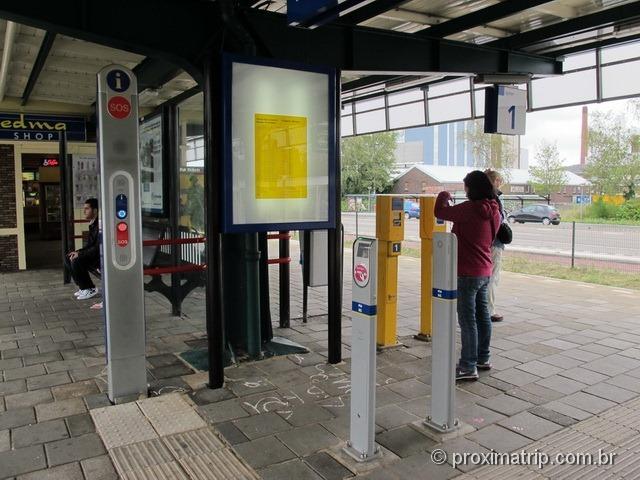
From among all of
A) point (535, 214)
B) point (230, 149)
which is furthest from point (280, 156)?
point (535, 214)

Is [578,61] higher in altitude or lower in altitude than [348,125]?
higher

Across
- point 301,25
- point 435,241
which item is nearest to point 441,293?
point 435,241

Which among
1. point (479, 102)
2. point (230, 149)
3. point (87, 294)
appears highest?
point (479, 102)

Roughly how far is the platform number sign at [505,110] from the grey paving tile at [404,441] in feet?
16.3

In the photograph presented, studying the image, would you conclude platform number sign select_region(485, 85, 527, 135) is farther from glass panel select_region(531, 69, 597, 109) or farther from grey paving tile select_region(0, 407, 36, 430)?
grey paving tile select_region(0, 407, 36, 430)

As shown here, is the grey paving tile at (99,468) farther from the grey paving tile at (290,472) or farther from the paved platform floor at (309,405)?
the grey paving tile at (290,472)

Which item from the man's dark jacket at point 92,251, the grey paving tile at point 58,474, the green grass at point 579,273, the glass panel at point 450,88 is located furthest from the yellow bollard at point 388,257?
the green grass at point 579,273

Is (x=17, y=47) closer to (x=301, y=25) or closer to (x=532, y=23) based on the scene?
(x=301, y=25)

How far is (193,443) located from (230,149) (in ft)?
7.08

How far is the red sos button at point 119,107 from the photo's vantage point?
3.71 m

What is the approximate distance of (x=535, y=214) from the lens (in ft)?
99.0

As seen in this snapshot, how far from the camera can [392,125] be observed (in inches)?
444

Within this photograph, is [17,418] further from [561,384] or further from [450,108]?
[450,108]

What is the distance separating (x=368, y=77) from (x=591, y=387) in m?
5.79
